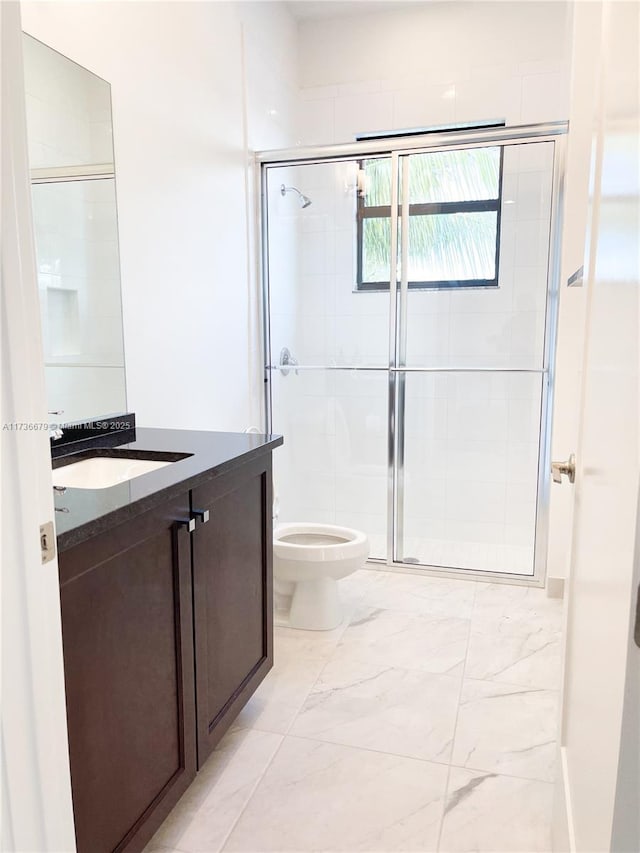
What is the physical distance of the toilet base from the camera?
246cm

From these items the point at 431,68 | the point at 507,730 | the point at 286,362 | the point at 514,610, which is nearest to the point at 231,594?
the point at 507,730

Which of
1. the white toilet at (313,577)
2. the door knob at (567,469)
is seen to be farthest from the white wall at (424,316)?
the door knob at (567,469)

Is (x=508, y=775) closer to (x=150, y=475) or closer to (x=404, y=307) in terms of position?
(x=150, y=475)

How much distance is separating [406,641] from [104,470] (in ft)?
4.59

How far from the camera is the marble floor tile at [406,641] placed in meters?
2.22

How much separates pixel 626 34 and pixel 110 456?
4.89 feet

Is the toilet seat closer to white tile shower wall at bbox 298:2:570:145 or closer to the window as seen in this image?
the window

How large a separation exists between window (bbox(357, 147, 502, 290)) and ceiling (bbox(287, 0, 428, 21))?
3.07 feet

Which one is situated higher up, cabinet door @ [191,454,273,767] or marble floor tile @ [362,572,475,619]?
cabinet door @ [191,454,273,767]

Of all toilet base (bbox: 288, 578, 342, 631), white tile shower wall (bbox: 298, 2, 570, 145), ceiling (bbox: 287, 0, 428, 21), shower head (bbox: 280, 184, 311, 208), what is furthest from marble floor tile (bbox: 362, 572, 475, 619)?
ceiling (bbox: 287, 0, 428, 21)

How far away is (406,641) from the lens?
2.38 meters

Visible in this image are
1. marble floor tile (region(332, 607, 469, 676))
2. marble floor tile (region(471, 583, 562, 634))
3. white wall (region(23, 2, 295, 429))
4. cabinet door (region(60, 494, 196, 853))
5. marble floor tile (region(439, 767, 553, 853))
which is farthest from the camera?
marble floor tile (region(471, 583, 562, 634))

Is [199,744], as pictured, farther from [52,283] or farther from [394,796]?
[52,283]

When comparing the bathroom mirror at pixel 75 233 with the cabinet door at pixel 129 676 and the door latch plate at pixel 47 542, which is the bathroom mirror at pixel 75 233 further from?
the door latch plate at pixel 47 542
